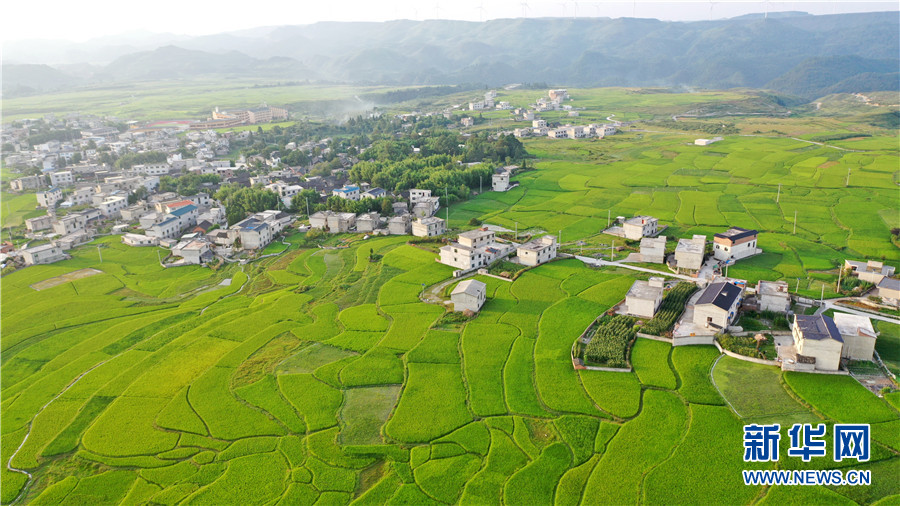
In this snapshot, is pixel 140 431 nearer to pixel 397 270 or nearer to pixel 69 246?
pixel 397 270

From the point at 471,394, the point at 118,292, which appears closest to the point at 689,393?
the point at 471,394

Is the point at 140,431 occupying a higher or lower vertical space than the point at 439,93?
lower

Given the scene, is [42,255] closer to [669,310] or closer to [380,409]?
[380,409]

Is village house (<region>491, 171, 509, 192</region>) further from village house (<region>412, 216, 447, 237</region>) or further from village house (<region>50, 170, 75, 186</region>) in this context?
village house (<region>50, 170, 75, 186</region>)

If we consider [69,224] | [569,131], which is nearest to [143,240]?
[69,224]

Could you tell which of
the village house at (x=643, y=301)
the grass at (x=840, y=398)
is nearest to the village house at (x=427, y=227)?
the village house at (x=643, y=301)

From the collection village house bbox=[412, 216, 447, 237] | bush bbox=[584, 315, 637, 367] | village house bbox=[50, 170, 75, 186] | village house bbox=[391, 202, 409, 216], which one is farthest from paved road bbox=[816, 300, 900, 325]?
village house bbox=[50, 170, 75, 186]

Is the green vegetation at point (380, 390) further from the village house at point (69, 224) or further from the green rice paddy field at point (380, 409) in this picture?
the village house at point (69, 224)
